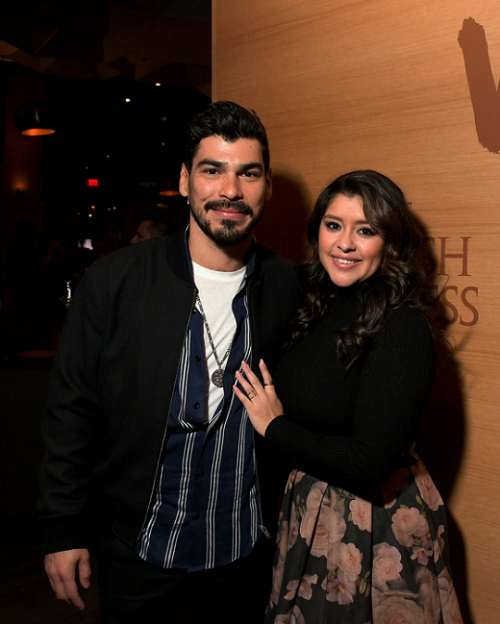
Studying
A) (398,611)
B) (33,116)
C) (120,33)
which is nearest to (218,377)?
(398,611)

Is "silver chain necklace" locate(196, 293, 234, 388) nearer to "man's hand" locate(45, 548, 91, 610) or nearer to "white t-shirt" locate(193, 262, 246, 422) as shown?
"white t-shirt" locate(193, 262, 246, 422)

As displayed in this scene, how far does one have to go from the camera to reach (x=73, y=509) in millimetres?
1697

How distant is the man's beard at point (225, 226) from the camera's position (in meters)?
1.73

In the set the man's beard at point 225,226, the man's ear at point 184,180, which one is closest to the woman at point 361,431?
the man's beard at point 225,226

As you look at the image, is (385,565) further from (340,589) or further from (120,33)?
(120,33)

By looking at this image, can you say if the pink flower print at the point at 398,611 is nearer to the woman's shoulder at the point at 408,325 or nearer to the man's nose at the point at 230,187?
the woman's shoulder at the point at 408,325

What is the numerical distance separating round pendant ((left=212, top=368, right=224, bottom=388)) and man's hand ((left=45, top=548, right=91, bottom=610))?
57 cm

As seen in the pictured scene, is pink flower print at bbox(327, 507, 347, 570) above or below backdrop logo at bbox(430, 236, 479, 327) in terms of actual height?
below

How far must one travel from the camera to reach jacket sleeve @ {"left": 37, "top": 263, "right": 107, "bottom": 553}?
1.69m

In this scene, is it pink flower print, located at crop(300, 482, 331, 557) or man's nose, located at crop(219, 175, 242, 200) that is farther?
man's nose, located at crop(219, 175, 242, 200)

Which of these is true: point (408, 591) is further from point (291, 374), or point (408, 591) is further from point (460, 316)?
point (460, 316)

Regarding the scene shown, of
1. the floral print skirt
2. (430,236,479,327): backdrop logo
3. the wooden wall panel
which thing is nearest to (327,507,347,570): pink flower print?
the floral print skirt

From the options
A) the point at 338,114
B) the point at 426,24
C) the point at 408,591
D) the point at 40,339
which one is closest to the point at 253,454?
the point at 408,591

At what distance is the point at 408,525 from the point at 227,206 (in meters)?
0.94
